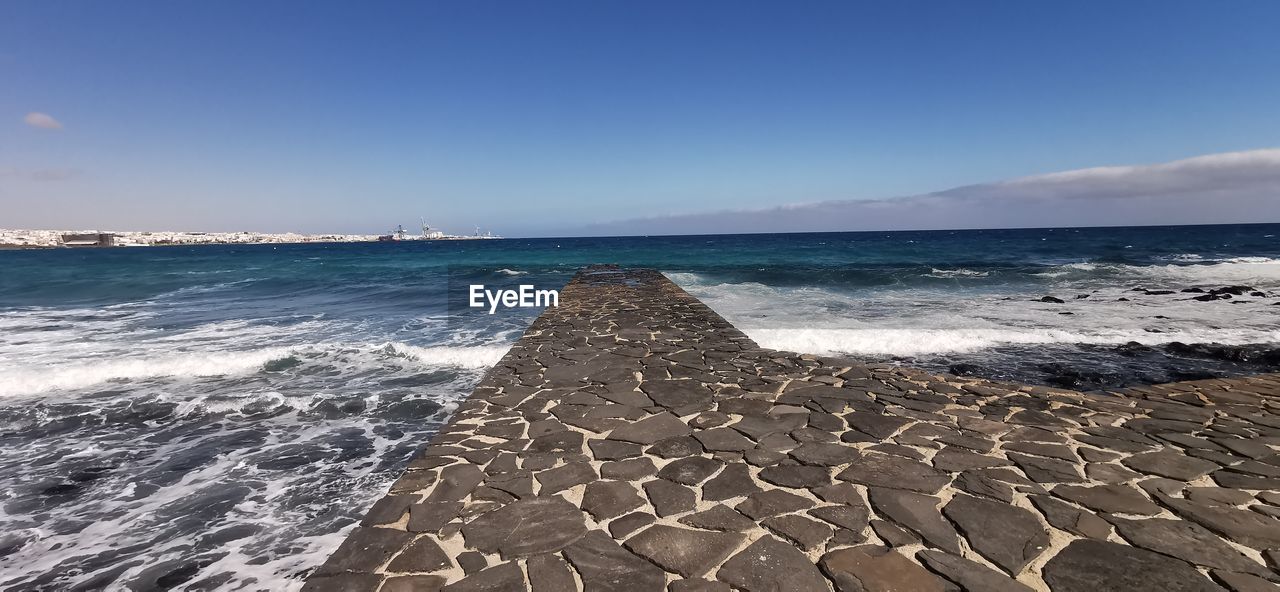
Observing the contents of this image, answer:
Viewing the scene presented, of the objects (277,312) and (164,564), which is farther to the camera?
(277,312)

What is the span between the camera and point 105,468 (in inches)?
181

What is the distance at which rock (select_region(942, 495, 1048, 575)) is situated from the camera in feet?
7.45

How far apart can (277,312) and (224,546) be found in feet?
43.9

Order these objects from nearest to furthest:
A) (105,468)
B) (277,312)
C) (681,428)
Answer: (681,428) < (105,468) < (277,312)

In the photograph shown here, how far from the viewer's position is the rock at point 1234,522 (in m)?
2.35

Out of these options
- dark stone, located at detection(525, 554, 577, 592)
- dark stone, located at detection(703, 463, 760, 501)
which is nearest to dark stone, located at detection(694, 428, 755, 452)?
dark stone, located at detection(703, 463, 760, 501)

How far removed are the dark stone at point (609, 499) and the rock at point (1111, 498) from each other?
2.23 meters

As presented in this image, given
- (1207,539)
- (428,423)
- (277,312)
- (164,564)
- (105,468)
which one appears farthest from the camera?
(277,312)

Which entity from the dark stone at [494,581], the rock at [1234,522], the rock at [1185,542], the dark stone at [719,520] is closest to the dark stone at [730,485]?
the dark stone at [719,520]

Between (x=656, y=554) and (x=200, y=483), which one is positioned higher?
(x=656, y=554)

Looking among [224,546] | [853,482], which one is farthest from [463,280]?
[853,482]

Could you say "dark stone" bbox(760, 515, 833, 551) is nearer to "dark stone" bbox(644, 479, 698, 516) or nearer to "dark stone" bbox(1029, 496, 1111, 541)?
"dark stone" bbox(644, 479, 698, 516)

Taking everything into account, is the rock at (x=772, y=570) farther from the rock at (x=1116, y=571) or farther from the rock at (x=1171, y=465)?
the rock at (x=1171, y=465)

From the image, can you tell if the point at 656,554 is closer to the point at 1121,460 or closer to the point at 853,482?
the point at 853,482
